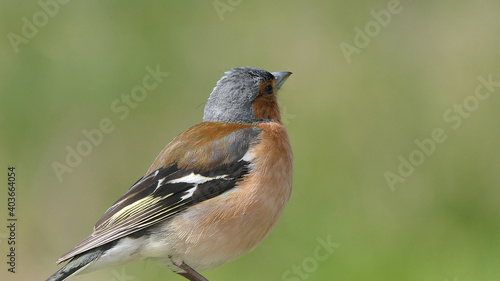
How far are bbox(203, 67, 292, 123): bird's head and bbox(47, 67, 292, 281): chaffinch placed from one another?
15 mm

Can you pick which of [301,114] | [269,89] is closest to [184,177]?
[269,89]

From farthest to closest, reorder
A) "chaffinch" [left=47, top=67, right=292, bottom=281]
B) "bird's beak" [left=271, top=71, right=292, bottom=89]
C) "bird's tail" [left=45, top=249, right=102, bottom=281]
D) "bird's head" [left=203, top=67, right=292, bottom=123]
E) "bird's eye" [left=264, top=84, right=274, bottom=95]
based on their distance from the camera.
Answer: "bird's beak" [left=271, top=71, right=292, bottom=89] < "bird's eye" [left=264, top=84, right=274, bottom=95] < "bird's head" [left=203, top=67, right=292, bottom=123] < "chaffinch" [left=47, top=67, right=292, bottom=281] < "bird's tail" [left=45, top=249, right=102, bottom=281]

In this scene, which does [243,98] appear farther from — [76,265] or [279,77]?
[76,265]

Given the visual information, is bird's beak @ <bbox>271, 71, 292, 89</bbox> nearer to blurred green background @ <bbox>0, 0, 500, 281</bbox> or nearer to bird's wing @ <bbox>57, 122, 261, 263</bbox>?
bird's wing @ <bbox>57, 122, 261, 263</bbox>

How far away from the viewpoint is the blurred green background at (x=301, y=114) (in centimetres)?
613

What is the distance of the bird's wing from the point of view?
4008mm

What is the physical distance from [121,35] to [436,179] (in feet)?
10.9

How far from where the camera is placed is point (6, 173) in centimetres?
652

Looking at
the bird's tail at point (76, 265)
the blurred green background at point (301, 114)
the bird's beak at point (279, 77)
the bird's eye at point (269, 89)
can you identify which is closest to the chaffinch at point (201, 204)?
the bird's tail at point (76, 265)

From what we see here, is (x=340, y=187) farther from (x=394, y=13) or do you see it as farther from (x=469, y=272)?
(x=394, y=13)

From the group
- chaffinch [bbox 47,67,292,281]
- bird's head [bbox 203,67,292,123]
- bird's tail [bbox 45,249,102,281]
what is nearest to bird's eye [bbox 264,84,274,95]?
bird's head [bbox 203,67,292,123]

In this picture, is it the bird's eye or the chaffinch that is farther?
the bird's eye

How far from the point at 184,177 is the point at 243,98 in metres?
0.70

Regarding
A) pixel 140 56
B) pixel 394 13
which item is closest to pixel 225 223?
pixel 140 56
